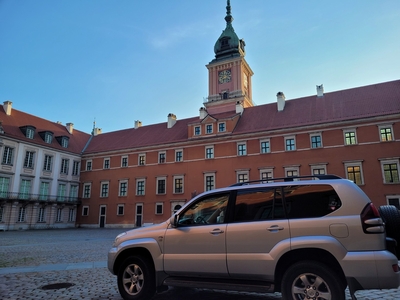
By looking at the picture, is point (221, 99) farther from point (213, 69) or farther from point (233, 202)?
point (233, 202)

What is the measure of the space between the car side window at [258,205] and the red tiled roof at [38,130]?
41.6 meters

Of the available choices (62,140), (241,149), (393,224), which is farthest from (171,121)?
(393,224)

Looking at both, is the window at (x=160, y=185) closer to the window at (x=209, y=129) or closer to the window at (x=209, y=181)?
the window at (x=209, y=181)

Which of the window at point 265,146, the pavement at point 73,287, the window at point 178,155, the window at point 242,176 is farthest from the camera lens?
the window at point 178,155

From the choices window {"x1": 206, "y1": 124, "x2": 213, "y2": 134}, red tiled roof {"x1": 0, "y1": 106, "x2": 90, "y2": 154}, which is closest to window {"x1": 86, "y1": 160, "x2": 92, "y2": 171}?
red tiled roof {"x1": 0, "y1": 106, "x2": 90, "y2": 154}

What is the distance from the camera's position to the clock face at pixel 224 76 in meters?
54.6

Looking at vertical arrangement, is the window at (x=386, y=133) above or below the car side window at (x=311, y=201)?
above

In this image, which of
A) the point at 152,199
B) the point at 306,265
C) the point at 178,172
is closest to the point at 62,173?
the point at 152,199

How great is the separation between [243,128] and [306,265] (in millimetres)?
34334

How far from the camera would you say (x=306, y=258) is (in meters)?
4.60

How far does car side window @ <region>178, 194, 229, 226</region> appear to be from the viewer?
5442 millimetres

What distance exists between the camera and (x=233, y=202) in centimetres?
540

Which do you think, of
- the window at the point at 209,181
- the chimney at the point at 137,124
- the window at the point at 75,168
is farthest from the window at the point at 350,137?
the window at the point at 75,168

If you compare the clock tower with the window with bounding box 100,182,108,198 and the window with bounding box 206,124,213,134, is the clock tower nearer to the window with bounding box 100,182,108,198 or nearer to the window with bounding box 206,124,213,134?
the window with bounding box 206,124,213,134
